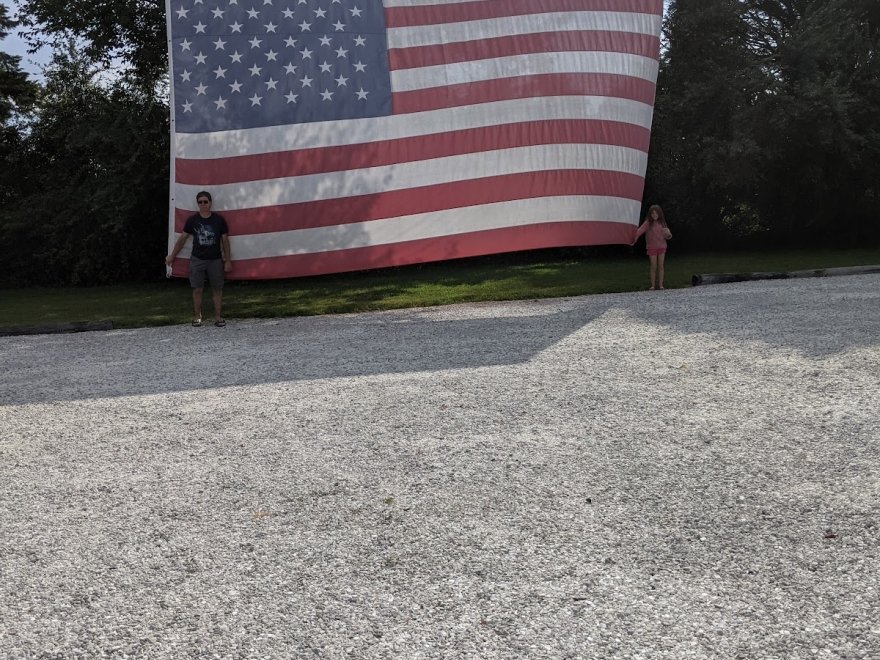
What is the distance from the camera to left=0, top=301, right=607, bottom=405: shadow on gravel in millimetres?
6629

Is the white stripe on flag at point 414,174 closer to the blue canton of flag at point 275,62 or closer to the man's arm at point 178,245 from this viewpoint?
the man's arm at point 178,245

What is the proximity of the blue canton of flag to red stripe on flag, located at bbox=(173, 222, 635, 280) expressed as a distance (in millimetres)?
1548

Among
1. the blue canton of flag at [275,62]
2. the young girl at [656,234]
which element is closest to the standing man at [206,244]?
the blue canton of flag at [275,62]

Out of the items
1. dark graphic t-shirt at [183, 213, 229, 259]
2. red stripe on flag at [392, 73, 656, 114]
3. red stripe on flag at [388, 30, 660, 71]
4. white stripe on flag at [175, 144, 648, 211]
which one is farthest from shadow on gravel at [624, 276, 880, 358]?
dark graphic t-shirt at [183, 213, 229, 259]

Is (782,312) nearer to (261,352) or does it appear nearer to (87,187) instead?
(261,352)

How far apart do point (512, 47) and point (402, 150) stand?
1.81 meters

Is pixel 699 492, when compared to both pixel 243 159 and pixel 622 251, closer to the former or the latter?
pixel 243 159

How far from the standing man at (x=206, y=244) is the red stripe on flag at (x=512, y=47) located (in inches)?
106

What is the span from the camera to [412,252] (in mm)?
9789

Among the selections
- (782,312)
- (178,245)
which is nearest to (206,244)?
(178,245)

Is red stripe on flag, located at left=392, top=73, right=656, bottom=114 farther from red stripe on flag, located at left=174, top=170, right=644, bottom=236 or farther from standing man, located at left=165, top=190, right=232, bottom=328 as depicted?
standing man, located at left=165, top=190, right=232, bottom=328

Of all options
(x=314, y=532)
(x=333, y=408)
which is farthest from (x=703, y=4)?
(x=314, y=532)

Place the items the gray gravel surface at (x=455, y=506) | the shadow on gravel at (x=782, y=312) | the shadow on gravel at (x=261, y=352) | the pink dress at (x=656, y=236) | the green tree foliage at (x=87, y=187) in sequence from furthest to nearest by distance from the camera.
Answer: the green tree foliage at (x=87, y=187) → the pink dress at (x=656, y=236) → the shadow on gravel at (x=782, y=312) → the shadow on gravel at (x=261, y=352) → the gray gravel surface at (x=455, y=506)

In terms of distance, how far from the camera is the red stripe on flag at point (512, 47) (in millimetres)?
9820
